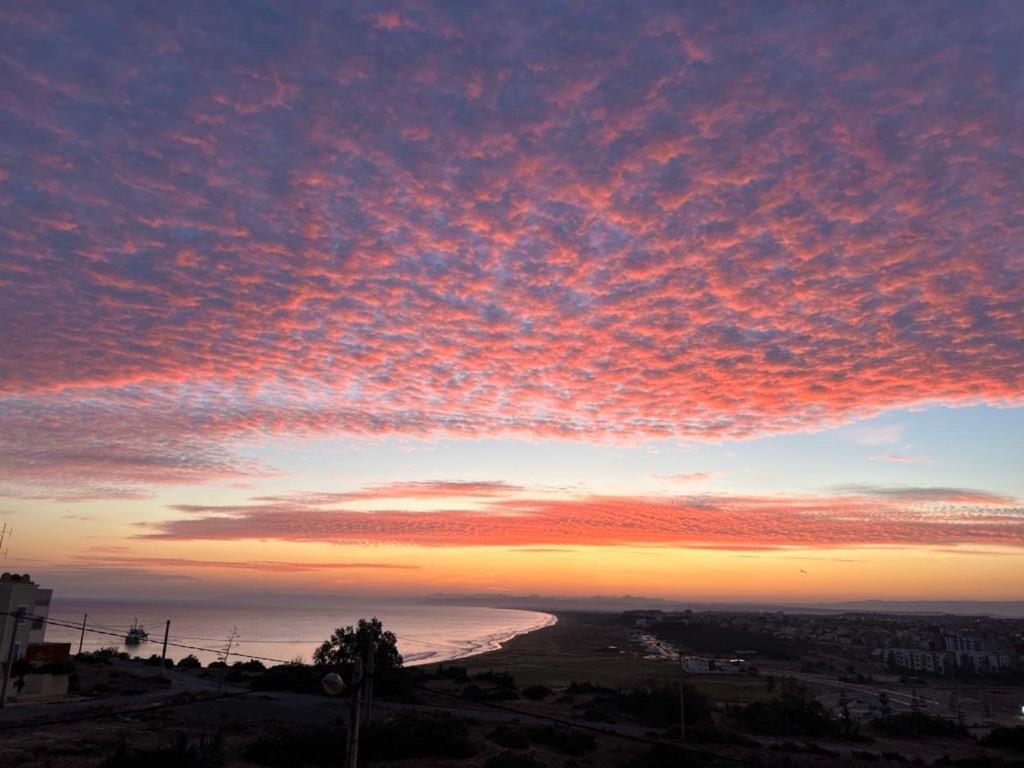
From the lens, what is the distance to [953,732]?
44.8 meters

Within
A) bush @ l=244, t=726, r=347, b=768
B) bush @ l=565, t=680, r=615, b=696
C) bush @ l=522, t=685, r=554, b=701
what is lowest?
bush @ l=565, t=680, r=615, b=696

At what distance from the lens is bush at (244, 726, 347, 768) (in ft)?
93.5

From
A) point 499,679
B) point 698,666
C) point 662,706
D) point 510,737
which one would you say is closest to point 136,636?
point 499,679

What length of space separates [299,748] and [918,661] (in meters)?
121

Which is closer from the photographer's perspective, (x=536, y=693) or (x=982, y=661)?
(x=536, y=693)

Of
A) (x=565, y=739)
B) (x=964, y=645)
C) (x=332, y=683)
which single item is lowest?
(x=964, y=645)

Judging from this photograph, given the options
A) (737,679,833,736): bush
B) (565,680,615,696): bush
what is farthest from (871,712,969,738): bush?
(565,680,615,696): bush

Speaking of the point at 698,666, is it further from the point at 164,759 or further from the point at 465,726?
the point at 164,759

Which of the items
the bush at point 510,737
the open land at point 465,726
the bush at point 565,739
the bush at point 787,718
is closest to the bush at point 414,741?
the open land at point 465,726

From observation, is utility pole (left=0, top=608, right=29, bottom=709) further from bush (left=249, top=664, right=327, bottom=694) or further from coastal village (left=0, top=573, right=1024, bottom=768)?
bush (left=249, top=664, right=327, bottom=694)

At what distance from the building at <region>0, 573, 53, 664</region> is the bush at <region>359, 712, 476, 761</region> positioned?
23.9 m

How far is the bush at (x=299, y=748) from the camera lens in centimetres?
2850

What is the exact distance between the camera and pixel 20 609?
4416 centimetres

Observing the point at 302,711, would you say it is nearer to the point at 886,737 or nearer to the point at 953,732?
the point at 886,737
